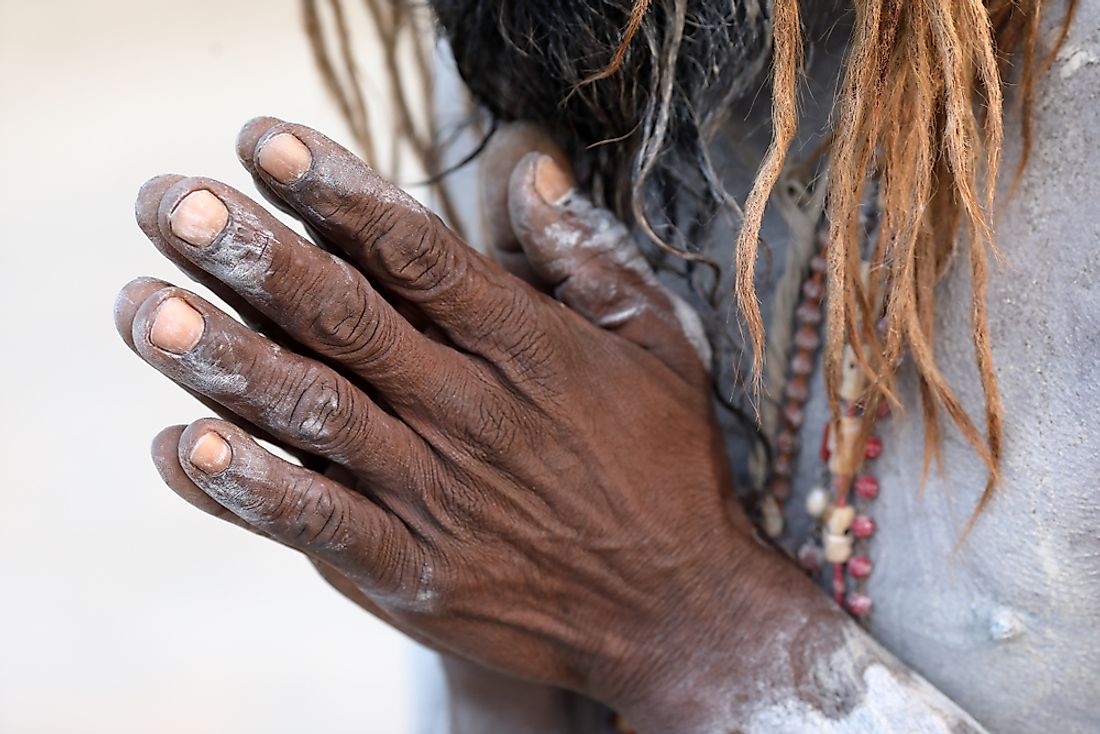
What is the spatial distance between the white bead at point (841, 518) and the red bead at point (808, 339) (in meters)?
0.10

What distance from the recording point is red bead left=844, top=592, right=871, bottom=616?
2.01 feet

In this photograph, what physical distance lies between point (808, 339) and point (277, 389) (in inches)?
12.6

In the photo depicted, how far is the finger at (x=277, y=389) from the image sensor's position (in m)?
0.44

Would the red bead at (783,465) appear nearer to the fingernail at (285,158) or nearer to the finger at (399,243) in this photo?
the finger at (399,243)

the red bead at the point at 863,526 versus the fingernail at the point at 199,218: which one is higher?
the fingernail at the point at 199,218

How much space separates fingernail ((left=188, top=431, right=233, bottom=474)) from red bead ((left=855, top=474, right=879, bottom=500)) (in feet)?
1.17

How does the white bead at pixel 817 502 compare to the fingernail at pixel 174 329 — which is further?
the white bead at pixel 817 502

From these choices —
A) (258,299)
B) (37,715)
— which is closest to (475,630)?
A: (258,299)

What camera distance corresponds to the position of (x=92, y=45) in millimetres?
1669

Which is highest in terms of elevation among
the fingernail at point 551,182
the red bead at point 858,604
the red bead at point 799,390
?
the fingernail at point 551,182

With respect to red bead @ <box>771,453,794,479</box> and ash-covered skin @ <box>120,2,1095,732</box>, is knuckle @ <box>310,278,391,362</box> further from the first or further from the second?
red bead @ <box>771,453,794,479</box>

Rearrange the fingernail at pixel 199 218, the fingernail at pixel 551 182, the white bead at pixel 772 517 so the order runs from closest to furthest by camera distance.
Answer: the fingernail at pixel 199 218 < the fingernail at pixel 551 182 < the white bead at pixel 772 517

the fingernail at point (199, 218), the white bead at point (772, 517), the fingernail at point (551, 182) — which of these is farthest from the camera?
the white bead at point (772, 517)

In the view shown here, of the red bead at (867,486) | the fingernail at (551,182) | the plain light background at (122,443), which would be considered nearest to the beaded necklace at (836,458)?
the red bead at (867,486)
